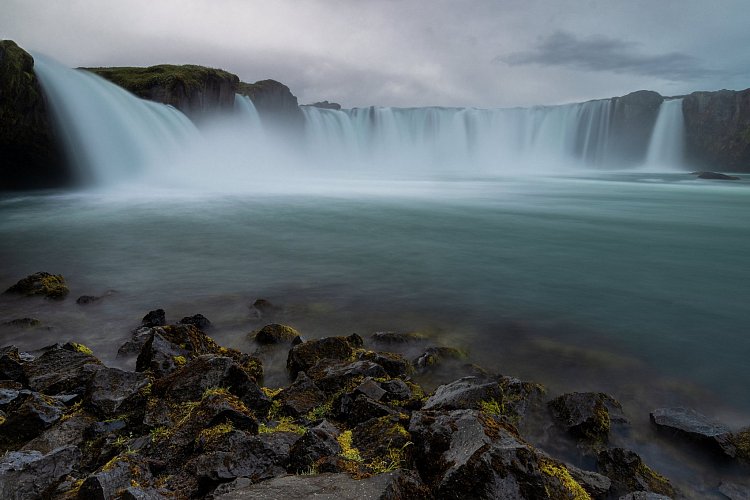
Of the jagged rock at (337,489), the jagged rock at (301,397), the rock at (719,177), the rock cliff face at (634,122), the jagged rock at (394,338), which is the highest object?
the rock cliff face at (634,122)

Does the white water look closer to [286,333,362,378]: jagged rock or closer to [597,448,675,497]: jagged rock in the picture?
[286,333,362,378]: jagged rock

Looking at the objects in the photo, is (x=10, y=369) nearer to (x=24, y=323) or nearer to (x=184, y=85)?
(x=24, y=323)

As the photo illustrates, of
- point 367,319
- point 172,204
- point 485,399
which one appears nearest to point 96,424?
point 485,399

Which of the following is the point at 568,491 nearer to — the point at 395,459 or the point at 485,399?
the point at 395,459

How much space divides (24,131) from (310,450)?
28.3 metres

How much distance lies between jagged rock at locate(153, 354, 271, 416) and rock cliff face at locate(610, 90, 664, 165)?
8858 centimetres

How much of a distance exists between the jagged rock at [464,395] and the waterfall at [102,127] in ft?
94.8

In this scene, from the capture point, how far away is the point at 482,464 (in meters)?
2.95

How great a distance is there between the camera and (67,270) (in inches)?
458

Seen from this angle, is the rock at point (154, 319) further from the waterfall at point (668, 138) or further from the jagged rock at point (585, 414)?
the waterfall at point (668, 138)

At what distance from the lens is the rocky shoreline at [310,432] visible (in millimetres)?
3059

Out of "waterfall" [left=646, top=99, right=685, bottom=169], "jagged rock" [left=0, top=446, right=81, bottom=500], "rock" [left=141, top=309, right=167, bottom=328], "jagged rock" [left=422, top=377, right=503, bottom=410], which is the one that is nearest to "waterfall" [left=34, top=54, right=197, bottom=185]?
"rock" [left=141, top=309, right=167, bottom=328]

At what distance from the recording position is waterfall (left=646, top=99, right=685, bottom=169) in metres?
76.2

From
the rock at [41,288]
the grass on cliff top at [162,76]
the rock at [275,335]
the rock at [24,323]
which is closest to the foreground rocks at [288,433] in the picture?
the rock at [275,335]
